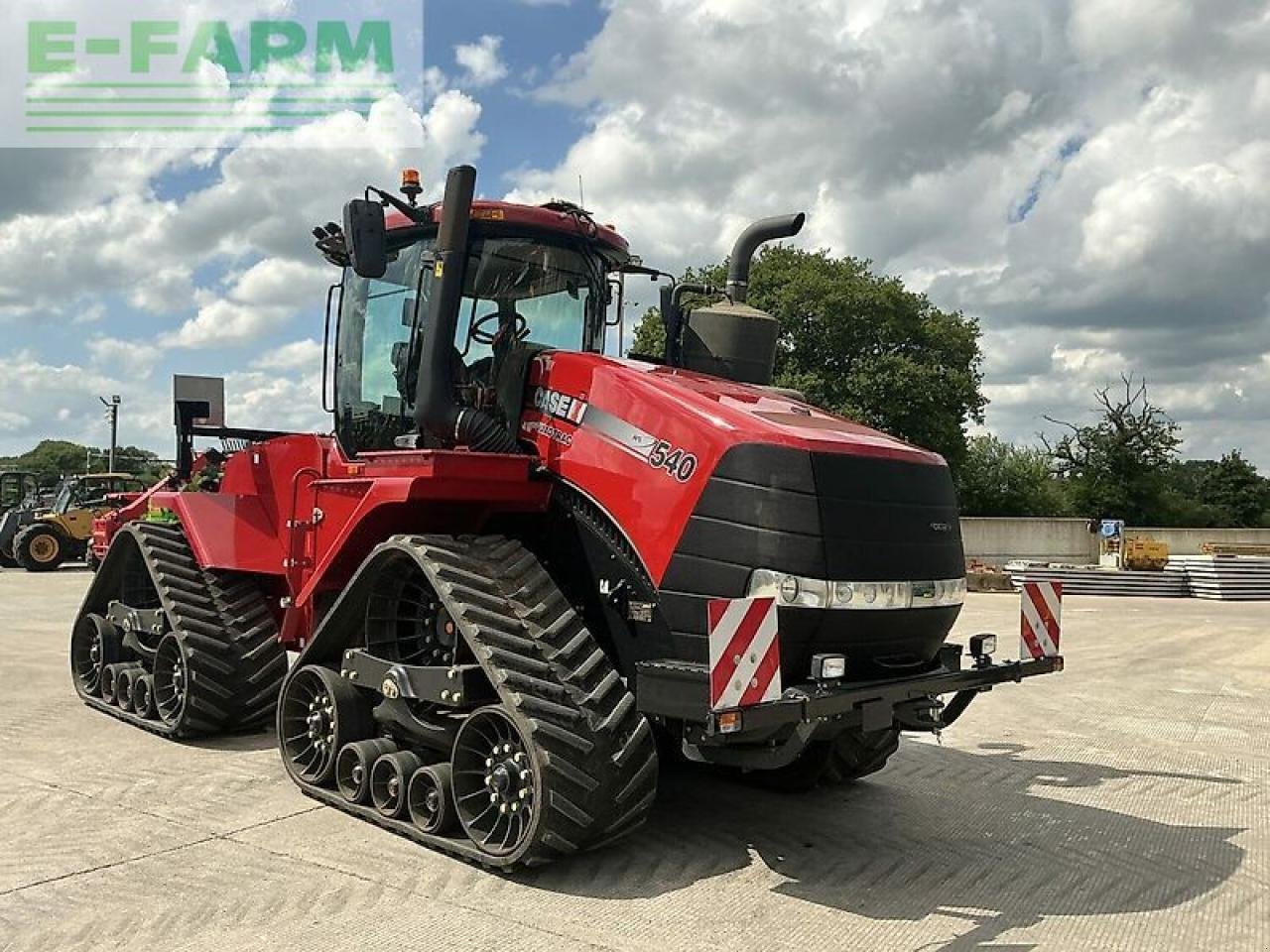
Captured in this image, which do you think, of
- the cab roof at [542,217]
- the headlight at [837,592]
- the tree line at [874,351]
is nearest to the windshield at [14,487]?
the tree line at [874,351]

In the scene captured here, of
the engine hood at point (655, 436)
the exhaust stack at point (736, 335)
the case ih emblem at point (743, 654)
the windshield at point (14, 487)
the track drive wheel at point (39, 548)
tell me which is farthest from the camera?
the windshield at point (14, 487)

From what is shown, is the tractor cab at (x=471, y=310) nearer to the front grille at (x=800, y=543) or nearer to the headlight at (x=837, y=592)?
the front grille at (x=800, y=543)

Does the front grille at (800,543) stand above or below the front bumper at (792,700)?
above

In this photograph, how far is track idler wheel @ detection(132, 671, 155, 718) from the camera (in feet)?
25.8

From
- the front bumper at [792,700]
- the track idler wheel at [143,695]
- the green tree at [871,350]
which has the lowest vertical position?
the track idler wheel at [143,695]

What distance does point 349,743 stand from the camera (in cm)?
595

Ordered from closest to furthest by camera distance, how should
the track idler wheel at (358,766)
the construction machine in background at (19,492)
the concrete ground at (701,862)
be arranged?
the concrete ground at (701,862)
the track idler wheel at (358,766)
the construction machine in background at (19,492)

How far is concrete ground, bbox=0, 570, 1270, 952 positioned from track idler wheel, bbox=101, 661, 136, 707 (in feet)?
0.63

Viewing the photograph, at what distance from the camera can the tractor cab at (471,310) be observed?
19.9 feet

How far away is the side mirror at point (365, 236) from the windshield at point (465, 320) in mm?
464

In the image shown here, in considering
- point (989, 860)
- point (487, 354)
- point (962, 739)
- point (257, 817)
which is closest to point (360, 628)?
point (257, 817)

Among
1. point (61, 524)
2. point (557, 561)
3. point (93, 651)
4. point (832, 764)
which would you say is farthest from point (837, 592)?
point (61, 524)

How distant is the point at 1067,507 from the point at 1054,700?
146 feet

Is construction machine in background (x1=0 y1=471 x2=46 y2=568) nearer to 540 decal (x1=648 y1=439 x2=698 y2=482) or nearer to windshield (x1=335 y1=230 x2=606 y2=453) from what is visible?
windshield (x1=335 y1=230 x2=606 y2=453)
